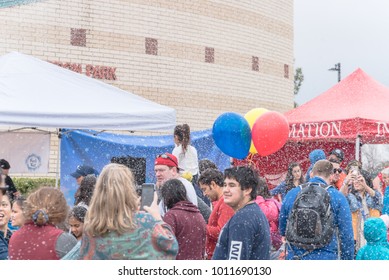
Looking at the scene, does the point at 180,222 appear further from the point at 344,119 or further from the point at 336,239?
the point at 344,119

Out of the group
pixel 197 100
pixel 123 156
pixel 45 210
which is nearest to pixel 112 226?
pixel 45 210

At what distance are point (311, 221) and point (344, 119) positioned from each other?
6460mm

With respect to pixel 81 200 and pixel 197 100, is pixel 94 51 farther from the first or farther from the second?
pixel 81 200

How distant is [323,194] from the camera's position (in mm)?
5508

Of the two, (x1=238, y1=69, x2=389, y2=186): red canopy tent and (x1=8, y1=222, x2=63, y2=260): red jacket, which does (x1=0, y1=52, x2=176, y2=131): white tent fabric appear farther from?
(x1=8, y1=222, x2=63, y2=260): red jacket

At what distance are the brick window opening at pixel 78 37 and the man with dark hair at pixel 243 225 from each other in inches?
573

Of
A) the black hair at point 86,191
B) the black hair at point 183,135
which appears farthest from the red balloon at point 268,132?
the black hair at point 86,191

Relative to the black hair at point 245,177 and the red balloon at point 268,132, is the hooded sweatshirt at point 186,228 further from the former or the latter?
the red balloon at point 268,132

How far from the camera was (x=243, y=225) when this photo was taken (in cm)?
434

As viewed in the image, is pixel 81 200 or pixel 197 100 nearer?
pixel 81 200

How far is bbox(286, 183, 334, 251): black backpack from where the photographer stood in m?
5.38

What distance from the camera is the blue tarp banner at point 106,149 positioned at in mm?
11391

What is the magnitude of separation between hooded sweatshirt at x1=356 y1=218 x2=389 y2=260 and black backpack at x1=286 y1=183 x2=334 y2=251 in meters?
0.53

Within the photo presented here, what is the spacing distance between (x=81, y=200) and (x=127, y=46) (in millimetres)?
13522
